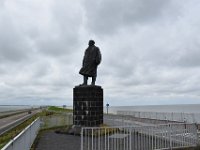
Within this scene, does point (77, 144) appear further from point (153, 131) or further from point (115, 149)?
point (153, 131)

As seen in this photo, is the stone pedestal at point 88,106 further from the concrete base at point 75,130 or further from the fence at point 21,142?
the fence at point 21,142

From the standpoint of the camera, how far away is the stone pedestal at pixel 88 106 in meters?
17.7

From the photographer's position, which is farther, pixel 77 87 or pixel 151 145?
pixel 77 87

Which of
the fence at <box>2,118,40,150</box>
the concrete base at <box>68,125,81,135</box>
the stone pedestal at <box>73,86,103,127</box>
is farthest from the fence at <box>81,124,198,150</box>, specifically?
the stone pedestal at <box>73,86,103,127</box>

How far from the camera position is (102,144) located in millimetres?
13008

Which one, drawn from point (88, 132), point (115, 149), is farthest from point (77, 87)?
point (115, 149)

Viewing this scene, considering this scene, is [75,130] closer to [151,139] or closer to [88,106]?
[88,106]

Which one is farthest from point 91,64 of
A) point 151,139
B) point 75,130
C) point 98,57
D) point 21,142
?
point 21,142

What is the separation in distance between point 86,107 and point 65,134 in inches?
80.3

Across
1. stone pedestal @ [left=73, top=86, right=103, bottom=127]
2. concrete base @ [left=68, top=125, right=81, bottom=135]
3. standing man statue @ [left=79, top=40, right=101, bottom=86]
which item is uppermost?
standing man statue @ [left=79, top=40, right=101, bottom=86]

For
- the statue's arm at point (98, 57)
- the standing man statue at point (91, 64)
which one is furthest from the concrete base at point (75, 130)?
the statue's arm at point (98, 57)

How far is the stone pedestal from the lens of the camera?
17.7m

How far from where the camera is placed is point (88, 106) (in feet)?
58.1

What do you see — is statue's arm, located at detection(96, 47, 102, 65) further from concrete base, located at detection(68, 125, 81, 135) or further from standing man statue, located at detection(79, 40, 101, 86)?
concrete base, located at detection(68, 125, 81, 135)
